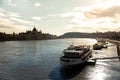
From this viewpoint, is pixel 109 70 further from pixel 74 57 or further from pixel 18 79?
pixel 18 79

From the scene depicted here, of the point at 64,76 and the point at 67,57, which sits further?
the point at 67,57

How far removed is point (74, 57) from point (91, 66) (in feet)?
30.6

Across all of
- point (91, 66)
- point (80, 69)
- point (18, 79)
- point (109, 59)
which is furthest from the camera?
point (109, 59)

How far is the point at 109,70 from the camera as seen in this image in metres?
69.7

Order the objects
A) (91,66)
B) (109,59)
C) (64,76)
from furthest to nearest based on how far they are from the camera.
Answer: (109,59) < (91,66) < (64,76)

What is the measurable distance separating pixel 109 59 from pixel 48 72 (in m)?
40.0

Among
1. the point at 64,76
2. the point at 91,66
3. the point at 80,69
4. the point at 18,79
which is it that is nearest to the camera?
the point at 18,79

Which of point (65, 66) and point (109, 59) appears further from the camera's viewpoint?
point (109, 59)

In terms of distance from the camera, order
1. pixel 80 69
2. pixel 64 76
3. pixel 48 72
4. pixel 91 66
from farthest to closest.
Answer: pixel 91 66 < pixel 80 69 < pixel 48 72 < pixel 64 76

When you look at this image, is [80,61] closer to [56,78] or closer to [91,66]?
[91,66]

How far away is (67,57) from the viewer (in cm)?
7119

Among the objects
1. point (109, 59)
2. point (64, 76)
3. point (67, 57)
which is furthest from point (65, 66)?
point (109, 59)

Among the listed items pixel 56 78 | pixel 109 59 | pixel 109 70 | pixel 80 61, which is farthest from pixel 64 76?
pixel 109 59

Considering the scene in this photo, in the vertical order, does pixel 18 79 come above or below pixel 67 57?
below
